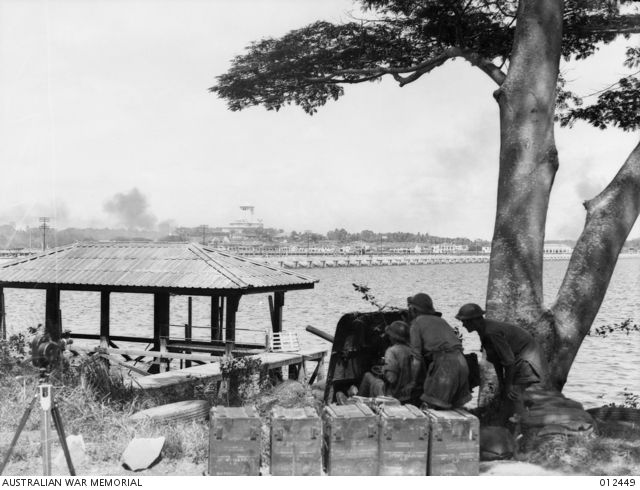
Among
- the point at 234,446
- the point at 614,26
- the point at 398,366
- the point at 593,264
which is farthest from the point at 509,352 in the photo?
the point at 614,26

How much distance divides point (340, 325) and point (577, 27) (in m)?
6.19

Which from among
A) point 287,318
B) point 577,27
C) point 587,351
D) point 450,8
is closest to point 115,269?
point 450,8

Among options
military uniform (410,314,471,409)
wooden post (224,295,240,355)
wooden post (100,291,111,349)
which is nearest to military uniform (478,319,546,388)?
military uniform (410,314,471,409)

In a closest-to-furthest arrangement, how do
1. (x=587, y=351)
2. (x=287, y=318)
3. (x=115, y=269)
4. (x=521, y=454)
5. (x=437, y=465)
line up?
(x=437, y=465)
(x=521, y=454)
(x=115, y=269)
(x=587, y=351)
(x=287, y=318)

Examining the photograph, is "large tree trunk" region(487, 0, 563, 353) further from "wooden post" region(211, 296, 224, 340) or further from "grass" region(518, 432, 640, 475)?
"wooden post" region(211, 296, 224, 340)

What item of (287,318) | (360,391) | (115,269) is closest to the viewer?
(360,391)

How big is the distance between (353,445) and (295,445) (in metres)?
0.49

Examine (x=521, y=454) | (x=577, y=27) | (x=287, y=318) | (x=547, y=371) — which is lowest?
(x=287, y=318)

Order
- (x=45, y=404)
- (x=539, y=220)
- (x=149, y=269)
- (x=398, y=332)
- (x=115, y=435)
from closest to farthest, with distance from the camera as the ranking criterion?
1. (x=45, y=404)
2. (x=115, y=435)
3. (x=398, y=332)
4. (x=539, y=220)
5. (x=149, y=269)

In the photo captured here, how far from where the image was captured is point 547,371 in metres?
8.70

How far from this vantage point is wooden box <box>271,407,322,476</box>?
6246 mm

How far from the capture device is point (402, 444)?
20.6ft

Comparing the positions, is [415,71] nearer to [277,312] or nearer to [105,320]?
[277,312]

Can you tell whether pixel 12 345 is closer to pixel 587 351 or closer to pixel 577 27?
pixel 577 27
